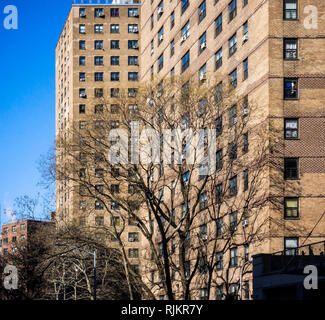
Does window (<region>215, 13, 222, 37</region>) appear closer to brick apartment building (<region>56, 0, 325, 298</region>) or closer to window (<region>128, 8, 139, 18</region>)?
brick apartment building (<region>56, 0, 325, 298</region>)

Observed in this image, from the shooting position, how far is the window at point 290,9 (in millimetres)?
42000

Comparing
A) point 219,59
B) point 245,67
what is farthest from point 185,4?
point 245,67

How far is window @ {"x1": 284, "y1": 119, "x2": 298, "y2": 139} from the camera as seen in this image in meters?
41.1

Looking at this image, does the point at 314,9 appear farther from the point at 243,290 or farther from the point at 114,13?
the point at 114,13

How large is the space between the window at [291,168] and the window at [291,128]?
5.21ft

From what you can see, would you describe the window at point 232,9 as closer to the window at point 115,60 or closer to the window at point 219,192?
the window at point 219,192

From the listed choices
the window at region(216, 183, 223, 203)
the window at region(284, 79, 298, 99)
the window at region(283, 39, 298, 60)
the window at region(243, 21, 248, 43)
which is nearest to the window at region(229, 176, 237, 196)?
the window at region(216, 183, 223, 203)

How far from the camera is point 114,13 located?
325ft

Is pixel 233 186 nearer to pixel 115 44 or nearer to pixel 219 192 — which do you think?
pixel 219 192

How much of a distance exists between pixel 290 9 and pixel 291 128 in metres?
8.29

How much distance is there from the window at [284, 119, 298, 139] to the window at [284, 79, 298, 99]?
5.53 feet

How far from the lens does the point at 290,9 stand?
42.1 meters
